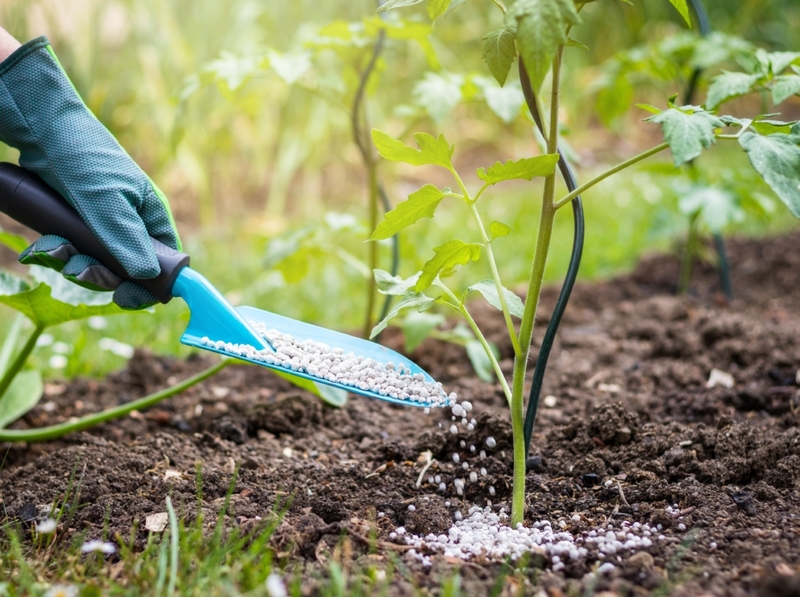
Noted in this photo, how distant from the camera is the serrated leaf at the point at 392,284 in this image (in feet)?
4.13

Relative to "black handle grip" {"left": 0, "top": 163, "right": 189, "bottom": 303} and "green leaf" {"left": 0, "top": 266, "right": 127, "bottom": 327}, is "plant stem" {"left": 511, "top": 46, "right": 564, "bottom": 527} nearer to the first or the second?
"black handle grip" {"left": 0, "top": 163, "right": 189, "bottom": 303}

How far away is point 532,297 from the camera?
1188 mm

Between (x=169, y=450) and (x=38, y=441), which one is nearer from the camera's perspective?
(x=169, y=450)

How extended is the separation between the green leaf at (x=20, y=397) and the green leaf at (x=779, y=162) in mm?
1650

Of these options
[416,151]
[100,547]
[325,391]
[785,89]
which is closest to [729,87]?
[785,89]

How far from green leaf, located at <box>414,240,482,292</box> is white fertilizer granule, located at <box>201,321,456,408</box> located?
8.1 inches

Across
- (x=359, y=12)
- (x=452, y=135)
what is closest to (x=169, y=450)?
(x=359, y=12)

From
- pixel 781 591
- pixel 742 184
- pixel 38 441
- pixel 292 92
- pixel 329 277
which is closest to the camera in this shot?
pixel 781 591

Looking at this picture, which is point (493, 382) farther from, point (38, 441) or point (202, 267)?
point (202, 267)

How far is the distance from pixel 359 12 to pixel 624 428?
146 inches

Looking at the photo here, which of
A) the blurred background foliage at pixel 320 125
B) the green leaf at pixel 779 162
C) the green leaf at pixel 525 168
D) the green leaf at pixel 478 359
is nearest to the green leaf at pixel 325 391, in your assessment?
the green leaf at pixel 478 359

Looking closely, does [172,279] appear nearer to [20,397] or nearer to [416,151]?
[416,151]

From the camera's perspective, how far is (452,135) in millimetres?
5367

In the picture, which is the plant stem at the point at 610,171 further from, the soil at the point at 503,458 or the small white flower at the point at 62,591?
the small white flower at the point at 62,591
